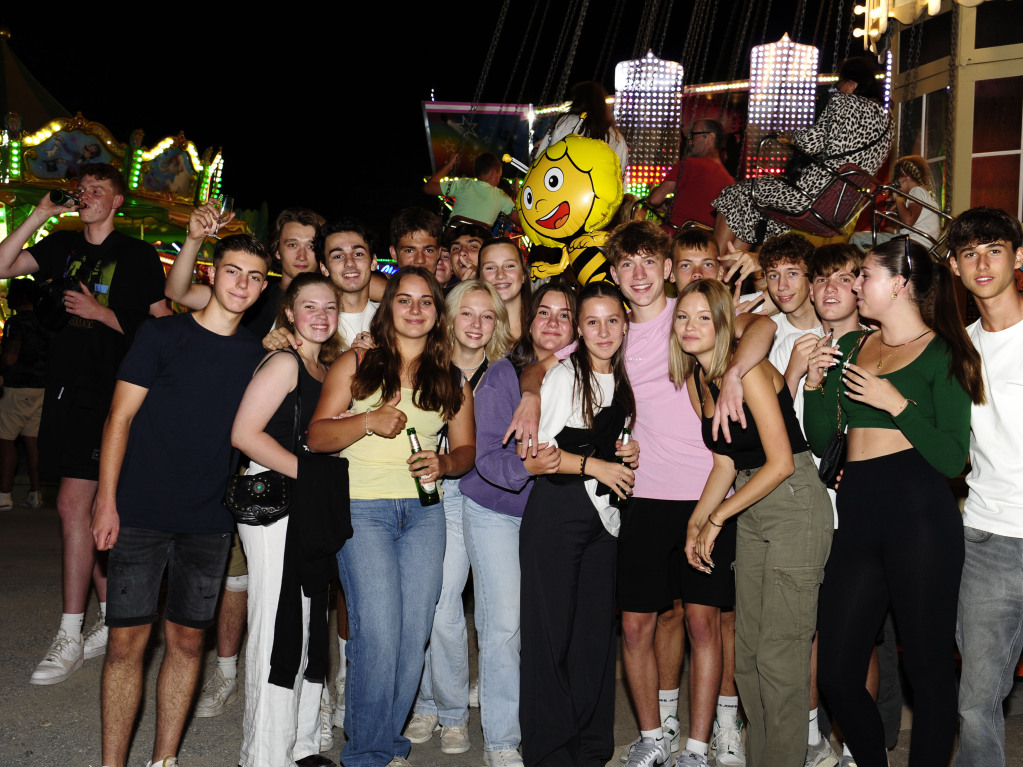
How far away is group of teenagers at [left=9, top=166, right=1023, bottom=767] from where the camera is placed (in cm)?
317

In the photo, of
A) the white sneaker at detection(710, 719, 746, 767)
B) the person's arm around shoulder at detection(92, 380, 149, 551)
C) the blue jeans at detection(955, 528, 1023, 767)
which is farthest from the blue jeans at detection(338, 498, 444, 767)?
the blue jeans at detection(955, 528, 1023, 767)

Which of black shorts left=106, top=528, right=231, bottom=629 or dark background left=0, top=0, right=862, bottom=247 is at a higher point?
dark background left=0, top=0, right=862, bottom=247

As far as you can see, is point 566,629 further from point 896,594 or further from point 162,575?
point 162,575

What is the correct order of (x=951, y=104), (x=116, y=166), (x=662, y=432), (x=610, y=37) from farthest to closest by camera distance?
(x=610, y=37) < (x=116, y=166) < (x=951, y=104) < (x=662, y=432)

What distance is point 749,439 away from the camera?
3451 millimetres

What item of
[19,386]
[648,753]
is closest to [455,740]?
[648,753]

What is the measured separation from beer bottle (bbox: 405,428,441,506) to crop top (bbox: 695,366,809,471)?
112cm

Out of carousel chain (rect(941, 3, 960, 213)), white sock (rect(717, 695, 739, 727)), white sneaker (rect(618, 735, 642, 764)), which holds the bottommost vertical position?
white sneaker (rect(618, 735, 642, 764))

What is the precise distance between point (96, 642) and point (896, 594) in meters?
4.19

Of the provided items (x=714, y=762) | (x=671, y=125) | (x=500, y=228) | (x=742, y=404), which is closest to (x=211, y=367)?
(x=742, y=404)

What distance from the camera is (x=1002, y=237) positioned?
3.15 metres

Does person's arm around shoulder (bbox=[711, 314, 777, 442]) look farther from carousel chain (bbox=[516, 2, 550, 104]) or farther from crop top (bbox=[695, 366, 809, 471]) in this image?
carousel chain (bbox=[516, 2, 550, 104])

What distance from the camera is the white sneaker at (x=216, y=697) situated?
4.29m

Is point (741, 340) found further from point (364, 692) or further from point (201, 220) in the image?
point (201, 220)
